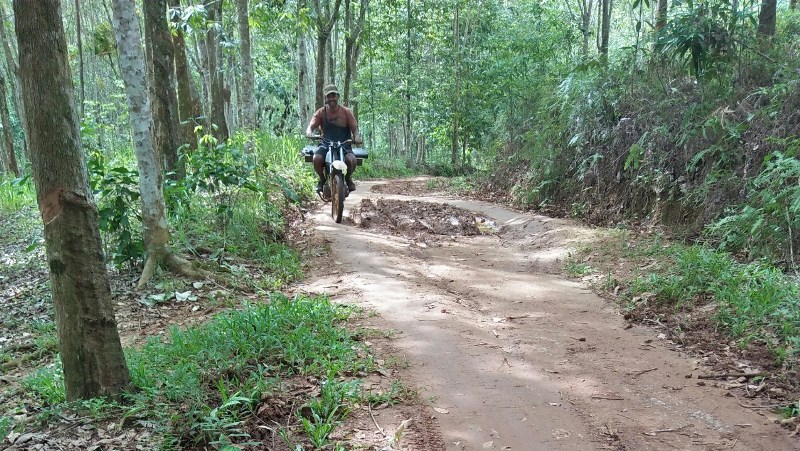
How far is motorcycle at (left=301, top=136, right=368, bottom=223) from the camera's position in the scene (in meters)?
8.06

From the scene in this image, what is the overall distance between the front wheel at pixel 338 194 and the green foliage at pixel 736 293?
4297 millimetres

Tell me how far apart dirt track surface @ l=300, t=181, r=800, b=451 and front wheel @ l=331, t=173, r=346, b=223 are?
47.0 inches

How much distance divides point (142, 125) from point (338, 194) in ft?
10.4

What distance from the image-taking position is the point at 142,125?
17.8ft

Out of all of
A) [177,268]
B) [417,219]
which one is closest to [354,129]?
[417,219]

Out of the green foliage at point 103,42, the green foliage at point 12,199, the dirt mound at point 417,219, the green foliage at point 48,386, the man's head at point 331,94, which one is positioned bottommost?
the green foliage at point 48,386

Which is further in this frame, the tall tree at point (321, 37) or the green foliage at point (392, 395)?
the tall tree at point (321, 37)

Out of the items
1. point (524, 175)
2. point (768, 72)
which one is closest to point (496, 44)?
point (524, 175)

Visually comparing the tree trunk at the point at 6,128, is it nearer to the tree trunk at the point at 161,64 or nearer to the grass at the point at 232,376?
the tree trunk at the point at 161,64

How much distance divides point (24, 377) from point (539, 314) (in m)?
4.02

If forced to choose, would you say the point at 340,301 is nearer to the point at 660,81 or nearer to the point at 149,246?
the point at 149,246

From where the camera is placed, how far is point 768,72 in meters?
7.23

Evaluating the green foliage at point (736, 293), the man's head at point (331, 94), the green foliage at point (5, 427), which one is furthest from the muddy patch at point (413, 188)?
the green foliage at point (5, 427)

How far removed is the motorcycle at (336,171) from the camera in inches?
317
